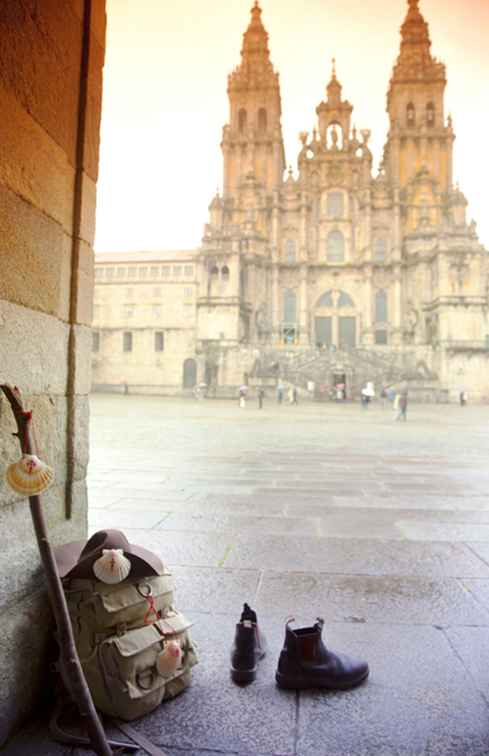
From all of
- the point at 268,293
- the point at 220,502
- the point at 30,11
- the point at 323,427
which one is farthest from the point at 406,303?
the point at 30,11

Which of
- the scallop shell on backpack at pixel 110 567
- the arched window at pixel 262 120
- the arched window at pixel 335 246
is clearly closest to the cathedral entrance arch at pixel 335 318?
the arched window at pixel 335 246

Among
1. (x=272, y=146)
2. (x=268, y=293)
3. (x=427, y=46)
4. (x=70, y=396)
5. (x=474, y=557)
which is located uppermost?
(x=427, y=46)

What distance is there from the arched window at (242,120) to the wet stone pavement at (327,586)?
165 ft

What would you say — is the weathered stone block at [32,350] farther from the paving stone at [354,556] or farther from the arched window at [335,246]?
the arched window at [335,246]

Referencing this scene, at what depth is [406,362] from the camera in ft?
133

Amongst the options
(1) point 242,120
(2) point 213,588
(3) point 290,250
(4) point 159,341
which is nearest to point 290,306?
(3) point 290,250

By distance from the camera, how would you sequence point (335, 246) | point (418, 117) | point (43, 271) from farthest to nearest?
1. point (418, 117)
2. point (335, 246)
3. point (43, 271)

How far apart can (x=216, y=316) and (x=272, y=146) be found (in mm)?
19923

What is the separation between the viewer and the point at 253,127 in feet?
161

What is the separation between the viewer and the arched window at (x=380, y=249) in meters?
47.5

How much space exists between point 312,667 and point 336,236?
163 ft

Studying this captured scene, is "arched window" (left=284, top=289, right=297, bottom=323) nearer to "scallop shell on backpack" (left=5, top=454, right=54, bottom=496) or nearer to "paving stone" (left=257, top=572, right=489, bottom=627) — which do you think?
"paving stone" (left=257, top=572, right=489, bottom=627)

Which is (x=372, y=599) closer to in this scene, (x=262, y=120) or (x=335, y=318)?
(x=335, y=318)

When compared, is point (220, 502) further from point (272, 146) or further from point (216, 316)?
point (272, 146)
